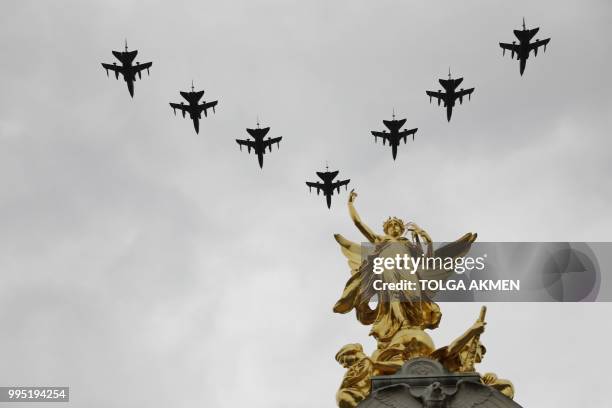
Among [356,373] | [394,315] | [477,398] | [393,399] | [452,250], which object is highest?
[452,250]

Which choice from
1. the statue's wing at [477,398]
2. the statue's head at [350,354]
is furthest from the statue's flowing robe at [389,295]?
the statue's wing at [477,398]

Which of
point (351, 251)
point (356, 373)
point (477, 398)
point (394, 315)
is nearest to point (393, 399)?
point (356, 373)

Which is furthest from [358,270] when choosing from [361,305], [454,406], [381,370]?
[454,406]

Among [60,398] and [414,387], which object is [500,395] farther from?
[60,398]

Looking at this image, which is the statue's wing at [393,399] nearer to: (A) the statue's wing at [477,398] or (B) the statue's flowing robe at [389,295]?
(A) the statue's wing at [477,398]

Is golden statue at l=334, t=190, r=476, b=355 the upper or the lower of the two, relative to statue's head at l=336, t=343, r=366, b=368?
upper

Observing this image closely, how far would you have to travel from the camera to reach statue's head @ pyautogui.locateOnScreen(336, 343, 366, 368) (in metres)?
37.1

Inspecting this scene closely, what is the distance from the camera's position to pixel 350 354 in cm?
3722

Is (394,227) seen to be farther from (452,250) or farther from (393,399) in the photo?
(393,399)

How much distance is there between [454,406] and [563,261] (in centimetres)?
1255

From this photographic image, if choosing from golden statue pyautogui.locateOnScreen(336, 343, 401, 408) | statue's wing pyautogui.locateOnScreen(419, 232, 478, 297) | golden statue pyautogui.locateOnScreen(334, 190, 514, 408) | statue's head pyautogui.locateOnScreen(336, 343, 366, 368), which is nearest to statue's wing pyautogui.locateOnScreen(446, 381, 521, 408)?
golden statue pyautogui.locateOnScreen(334, 190, 514, 408)

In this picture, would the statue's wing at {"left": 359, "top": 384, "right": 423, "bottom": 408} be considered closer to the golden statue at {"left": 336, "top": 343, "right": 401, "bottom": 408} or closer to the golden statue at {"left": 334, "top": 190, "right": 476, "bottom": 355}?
the golden statue at {"left": 336, "top": 343, "right": 401, "bottom": 408}

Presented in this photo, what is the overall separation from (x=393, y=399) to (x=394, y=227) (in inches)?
283

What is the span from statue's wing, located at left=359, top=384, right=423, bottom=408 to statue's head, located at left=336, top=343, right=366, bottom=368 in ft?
6.77
